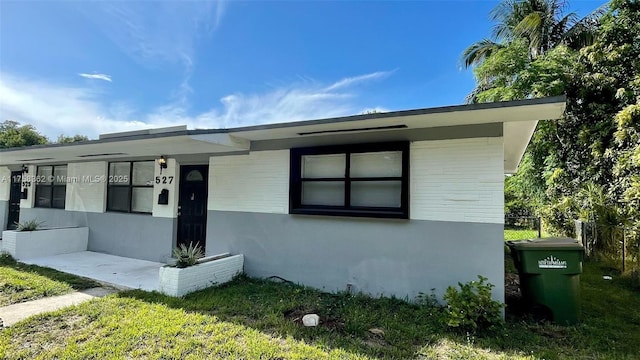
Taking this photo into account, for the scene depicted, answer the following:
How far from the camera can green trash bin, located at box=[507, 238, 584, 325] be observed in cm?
390

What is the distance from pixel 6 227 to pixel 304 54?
12.0 meters

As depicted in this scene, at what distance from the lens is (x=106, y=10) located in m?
7.79

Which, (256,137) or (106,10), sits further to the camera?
(106,10)

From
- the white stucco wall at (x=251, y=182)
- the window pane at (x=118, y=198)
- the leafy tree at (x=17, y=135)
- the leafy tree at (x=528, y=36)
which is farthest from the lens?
the leafy tree at (x=17, y=135)

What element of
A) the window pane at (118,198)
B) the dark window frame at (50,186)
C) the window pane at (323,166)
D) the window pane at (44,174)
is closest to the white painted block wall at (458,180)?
the window pane at (323,166)

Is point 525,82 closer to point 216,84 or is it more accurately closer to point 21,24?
point 216,84

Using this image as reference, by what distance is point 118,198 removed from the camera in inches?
311

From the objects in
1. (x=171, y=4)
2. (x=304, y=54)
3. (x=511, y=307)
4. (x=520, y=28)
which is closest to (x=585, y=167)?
(x=520, y=28)

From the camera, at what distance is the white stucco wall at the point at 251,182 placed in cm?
553

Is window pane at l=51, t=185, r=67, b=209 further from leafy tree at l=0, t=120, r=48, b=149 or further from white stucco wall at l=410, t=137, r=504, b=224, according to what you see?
leafy tree at l=0, t=120, r=48, b=149

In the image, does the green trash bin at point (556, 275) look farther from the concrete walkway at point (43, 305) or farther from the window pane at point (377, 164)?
the concrete walkway at point (43, 305)

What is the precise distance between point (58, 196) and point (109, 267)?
444 centimetres

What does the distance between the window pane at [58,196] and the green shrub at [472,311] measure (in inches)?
406

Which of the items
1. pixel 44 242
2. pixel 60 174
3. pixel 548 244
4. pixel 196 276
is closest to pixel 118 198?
pixel 44 242
